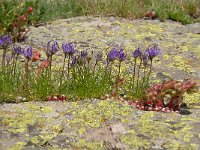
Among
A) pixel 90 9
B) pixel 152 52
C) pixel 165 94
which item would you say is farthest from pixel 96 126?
pixel 90 9

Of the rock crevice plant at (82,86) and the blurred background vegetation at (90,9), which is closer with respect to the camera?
the rock crevice plant at (82,86)

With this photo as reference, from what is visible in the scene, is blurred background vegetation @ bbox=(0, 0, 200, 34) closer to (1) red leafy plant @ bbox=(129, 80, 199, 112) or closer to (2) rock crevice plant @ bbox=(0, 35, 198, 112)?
(2) rock crevice plant @ bbox=(0, 35, 198, 112)

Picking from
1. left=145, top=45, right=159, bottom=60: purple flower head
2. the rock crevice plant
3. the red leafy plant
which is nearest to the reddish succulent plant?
the rock crevice plant

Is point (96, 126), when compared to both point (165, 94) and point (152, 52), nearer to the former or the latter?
point (165, 94)

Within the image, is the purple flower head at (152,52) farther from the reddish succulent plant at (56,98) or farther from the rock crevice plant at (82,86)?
the reddish succulent plant at (56,98)

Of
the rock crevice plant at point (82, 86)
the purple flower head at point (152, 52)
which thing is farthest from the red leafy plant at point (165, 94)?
the purple flower head at point (152, 52)

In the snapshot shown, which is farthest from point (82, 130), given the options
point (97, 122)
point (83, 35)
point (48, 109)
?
point (83, 35)
